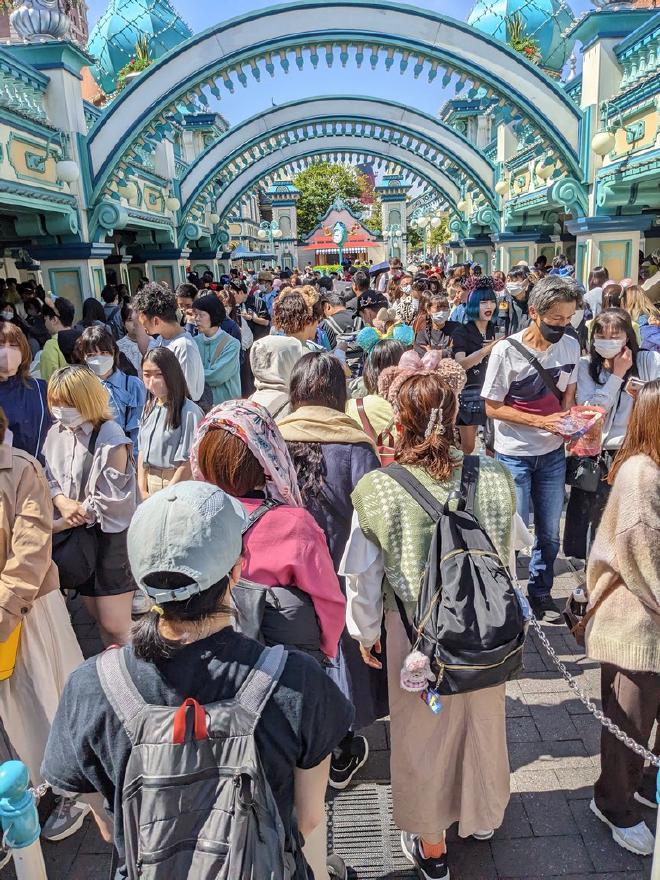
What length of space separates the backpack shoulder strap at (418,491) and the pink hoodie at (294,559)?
0.35m

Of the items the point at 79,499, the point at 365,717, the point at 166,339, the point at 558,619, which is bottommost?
the point at 558,619

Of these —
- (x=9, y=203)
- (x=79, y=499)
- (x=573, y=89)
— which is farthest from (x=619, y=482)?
(x=573, y=89)

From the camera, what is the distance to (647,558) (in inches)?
81.1

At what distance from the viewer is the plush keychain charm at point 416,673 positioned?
6.91ft

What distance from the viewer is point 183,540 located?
1325 millimetres

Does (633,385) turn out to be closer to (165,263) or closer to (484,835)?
(484,835)

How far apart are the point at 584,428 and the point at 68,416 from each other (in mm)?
2780

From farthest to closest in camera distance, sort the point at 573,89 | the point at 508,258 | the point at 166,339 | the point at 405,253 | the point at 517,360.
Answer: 1. the point at 405,253
2. the point at 508,258
3. the point at 573,89
4. the point at 166,339
5. the point at 517,360

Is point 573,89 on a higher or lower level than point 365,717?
higher

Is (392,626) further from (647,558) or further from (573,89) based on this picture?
(573,89)

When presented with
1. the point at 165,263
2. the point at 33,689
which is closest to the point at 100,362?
the point at 33,689

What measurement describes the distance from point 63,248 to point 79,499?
9.09 metres

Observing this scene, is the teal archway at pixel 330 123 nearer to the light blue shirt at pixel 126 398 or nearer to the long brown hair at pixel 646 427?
the light blue shirt at pixel 126 398

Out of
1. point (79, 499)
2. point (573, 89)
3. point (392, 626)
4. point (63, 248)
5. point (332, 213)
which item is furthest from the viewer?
point (332, 213)
